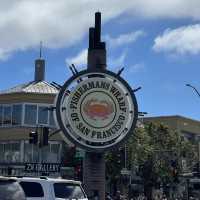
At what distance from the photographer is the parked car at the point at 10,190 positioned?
40.3 ft

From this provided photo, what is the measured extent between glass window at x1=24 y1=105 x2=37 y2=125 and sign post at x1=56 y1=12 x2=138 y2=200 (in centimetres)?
3095

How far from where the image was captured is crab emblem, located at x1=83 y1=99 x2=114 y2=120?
1208 inches

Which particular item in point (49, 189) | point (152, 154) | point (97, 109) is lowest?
point (49, 189)

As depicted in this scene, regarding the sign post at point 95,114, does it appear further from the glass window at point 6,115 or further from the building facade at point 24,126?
the glass window at point 6,115

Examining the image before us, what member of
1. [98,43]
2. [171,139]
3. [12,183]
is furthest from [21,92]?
Answer: [12,183]

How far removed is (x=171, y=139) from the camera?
71.5m

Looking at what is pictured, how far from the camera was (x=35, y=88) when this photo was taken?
6406 centimetres

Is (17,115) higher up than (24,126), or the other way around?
(17,115)

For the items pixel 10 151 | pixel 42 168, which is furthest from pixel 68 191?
pixel 10 151

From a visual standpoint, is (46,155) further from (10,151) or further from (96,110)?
(96,110)

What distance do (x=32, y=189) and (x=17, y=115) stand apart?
146 feet

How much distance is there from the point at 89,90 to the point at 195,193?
32746 millimetres

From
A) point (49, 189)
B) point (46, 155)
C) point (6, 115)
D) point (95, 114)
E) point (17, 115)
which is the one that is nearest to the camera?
→ point (49, 189)

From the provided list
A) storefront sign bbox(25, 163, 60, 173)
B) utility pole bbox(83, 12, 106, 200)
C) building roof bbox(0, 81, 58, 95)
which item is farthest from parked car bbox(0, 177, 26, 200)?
building roof bbox(0, 81, 58, 95)
